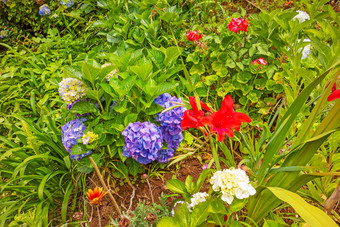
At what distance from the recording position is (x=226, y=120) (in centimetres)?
88

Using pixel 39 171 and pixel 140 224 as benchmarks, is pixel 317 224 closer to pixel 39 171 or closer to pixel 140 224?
pixel 140 224

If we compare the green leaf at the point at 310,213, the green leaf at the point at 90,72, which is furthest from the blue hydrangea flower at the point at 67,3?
the green leaf at the point at 310,213

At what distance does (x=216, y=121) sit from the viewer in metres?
0.88

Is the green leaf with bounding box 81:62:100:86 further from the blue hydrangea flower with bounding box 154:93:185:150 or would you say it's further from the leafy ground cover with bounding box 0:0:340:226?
the blue hydrangea flower with bounding box 154:93:185:150

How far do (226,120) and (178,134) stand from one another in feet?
1.83

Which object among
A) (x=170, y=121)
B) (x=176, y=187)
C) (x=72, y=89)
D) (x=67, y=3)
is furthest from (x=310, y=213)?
(x=67, y=3)

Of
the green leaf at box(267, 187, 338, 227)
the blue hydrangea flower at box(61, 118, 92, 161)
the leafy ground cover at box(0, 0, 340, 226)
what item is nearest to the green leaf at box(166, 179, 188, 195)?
the leafy ground cover at box(0, 0, 340, 226)

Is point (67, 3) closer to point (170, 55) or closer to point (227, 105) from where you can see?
point (170, 55)

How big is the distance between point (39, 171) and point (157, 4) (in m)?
1.59

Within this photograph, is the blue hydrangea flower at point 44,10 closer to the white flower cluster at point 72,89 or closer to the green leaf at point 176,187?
the white flower cluster at point 72,89

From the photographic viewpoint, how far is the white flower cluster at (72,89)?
4.18ft

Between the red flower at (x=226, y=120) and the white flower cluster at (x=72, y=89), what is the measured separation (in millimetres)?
768

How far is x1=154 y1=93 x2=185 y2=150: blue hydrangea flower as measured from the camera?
4.30 feet

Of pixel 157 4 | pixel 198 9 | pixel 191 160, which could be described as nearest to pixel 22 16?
pixel 157 4
